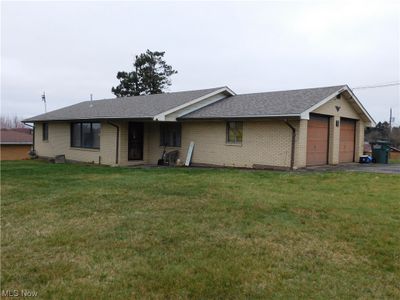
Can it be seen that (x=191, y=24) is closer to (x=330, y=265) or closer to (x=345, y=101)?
(x=345, y=101)

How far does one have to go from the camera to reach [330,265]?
4352mm

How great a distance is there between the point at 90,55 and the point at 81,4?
13498 millimetres

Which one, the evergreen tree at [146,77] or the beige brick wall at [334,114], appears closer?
the beige brick wall at [334,114]

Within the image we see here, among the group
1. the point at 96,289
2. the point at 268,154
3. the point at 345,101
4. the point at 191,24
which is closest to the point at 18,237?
the point at 96,289

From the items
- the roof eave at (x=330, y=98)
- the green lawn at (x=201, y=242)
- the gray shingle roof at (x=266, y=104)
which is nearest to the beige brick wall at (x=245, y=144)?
the gray shingle roof at (x=266, y=104)

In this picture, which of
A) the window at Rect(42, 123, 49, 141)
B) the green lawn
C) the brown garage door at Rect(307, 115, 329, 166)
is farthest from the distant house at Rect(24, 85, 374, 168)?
the green lawn

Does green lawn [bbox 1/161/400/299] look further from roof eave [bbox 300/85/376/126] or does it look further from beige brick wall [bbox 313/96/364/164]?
beige brick wall [bbox 313/96/364/164]

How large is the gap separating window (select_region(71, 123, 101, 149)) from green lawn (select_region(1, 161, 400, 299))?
10.6m

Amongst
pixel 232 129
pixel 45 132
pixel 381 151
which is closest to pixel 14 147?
pixel 45 132

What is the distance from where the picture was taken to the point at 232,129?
53.3ft

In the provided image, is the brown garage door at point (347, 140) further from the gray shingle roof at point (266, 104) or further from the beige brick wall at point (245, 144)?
the beige brick wall at point (245, 144)

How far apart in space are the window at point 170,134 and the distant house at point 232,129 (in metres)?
0.05

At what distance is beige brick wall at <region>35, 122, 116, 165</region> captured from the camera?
18.5 meters

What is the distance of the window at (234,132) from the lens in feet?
52.4
